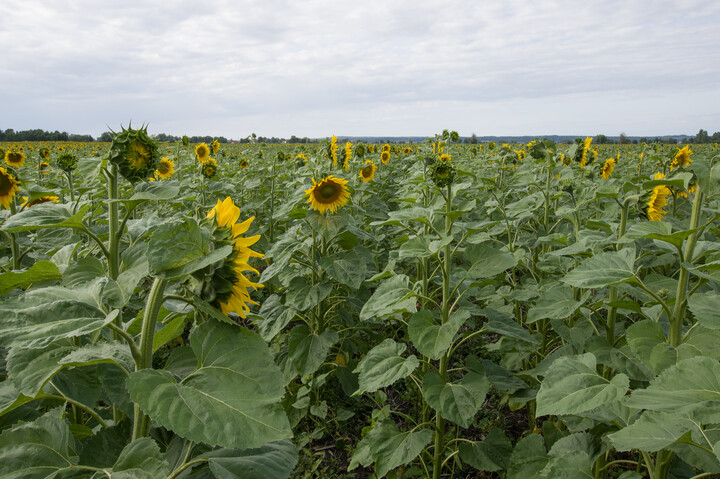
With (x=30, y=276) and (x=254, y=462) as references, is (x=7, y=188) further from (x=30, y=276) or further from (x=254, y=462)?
(x=254, y=462)

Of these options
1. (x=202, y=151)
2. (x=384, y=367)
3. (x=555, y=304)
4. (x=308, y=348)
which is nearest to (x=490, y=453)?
(x=384, y=367)

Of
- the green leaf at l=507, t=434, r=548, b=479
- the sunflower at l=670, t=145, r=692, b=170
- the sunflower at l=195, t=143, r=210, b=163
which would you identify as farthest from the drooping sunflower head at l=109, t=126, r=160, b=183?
the sunflower at l=670, t=145, r=692, b=170

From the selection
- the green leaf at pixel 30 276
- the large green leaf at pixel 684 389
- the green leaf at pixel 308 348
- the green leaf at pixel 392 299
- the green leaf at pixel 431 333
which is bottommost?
the green leaf at pixel 308 348

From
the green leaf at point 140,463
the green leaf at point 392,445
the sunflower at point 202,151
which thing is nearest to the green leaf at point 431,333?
the green leaf at point 392,445

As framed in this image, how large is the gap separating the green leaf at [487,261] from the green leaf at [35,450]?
168cm

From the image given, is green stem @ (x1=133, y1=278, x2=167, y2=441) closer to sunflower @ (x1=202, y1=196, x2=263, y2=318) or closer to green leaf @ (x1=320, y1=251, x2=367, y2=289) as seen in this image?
sunflower @ (x1=202, y1=196, x2=263, y2=318)

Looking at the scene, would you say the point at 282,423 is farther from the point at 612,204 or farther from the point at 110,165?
the point at 612,204

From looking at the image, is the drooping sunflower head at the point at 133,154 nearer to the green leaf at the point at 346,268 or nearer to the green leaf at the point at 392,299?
the green leaf at the point at 392,299

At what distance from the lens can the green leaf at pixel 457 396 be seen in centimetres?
196

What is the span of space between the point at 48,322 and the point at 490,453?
2072 millimetres

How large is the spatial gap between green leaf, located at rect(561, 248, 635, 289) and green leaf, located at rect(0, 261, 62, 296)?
1.70 m

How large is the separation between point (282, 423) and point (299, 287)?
6.83ft

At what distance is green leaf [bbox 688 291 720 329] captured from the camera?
1.39 meters

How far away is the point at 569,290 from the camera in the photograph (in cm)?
228
